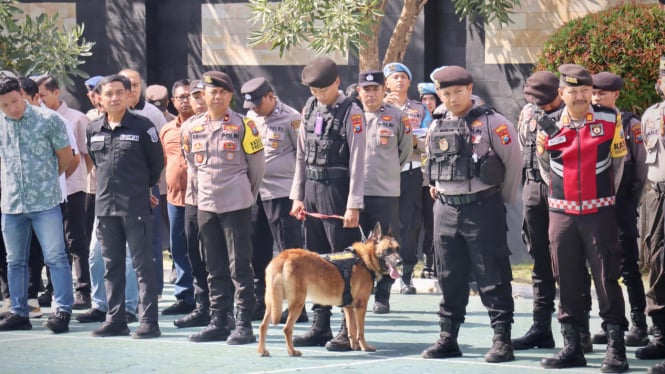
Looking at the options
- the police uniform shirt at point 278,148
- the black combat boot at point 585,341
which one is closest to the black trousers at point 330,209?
the police uniform shirt at point 278,148

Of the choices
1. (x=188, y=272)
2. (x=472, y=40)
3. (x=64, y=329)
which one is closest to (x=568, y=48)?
(x=472, y=40)

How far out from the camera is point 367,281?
34.1 ft

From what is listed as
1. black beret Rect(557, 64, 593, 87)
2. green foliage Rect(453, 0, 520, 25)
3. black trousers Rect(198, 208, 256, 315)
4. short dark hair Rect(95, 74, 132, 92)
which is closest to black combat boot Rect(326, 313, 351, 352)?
black trousers Rect(198, 208, 256, 315)

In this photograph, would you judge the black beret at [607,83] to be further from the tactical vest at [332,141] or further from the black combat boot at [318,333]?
the black combat boot at [318,333]

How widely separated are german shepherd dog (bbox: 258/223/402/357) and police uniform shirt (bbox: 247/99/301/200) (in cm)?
165

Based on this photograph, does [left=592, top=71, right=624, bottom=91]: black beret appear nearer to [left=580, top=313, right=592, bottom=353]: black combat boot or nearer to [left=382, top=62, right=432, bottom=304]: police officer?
[left=580, top=313, right=592, bottom=353]: black combat boot

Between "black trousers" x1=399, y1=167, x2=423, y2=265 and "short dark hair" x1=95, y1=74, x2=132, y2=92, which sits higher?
"short dark hair" x1=95, y1=74, x2=132, y2=92

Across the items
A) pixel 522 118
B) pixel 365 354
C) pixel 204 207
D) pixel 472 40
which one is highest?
pixel 472 40

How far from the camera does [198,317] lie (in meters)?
11.7

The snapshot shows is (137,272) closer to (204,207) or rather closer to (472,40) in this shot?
(204,207)

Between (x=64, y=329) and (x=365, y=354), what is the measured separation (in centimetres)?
289

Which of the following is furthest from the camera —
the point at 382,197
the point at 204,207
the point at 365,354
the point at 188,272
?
the point at 188,272

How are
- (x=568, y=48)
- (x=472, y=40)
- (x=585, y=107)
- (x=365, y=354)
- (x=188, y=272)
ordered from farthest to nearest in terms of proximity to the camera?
(x=472, y=40) → (x=568, y=48) → (x=188, y=272) → (x=365, y=354) → (x=585, y=107)

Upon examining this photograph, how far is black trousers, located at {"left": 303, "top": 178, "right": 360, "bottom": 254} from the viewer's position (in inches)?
421
